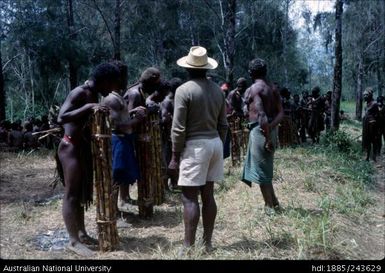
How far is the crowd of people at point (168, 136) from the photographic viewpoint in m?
4.28

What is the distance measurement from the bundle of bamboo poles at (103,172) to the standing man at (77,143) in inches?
5.1

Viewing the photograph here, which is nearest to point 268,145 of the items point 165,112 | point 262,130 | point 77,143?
point 262,130

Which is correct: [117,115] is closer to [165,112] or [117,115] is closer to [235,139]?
[165,112]

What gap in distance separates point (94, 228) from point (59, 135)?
1.19 meters

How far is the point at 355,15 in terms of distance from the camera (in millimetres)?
27250

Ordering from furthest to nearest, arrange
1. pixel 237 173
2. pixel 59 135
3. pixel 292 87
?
pixel 292 87
pixel 237 173
pixel 59 135

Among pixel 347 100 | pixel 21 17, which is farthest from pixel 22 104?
pixel 347 100

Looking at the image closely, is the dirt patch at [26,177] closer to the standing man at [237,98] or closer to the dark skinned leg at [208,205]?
the dark skinned leg at [208,205]

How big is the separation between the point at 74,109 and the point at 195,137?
117 cm

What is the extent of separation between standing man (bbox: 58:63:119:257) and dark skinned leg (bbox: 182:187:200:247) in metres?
0.97

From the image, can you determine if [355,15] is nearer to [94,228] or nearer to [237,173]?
[237,173]

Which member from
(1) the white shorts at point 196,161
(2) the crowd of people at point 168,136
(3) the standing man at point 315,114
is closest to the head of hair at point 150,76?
(2) the crowd of people at point 168,136

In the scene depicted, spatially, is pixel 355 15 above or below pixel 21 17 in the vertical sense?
above
